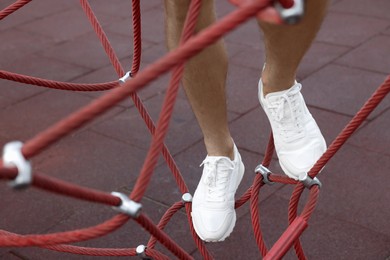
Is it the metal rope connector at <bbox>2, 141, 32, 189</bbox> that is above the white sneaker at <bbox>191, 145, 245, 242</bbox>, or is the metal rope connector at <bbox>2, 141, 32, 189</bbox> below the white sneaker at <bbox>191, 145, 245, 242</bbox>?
above

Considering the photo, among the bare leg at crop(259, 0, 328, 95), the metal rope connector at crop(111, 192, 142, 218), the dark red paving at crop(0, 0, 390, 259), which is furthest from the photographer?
the dark red paving at crop(0, 0, 390, 259)

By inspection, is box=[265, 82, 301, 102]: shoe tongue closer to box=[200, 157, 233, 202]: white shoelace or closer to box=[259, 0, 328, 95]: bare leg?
box=[259, 0, 328, 95]: bare leg

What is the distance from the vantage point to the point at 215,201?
1793 millimetres

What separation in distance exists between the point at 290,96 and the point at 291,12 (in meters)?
0.72

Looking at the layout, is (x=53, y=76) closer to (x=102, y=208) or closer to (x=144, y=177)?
(x=102, y=208)

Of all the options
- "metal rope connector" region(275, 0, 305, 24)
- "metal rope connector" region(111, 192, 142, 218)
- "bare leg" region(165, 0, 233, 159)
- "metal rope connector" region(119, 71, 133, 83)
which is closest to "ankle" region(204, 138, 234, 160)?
"bare leg" region(165, 0, 233, 159)

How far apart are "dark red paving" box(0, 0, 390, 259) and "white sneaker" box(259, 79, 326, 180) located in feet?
1.15

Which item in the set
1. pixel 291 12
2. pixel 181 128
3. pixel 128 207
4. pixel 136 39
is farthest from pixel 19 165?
pixel 181 128

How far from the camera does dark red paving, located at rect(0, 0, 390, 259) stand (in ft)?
6.94

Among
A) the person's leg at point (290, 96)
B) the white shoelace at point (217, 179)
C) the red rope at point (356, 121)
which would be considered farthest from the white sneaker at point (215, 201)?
the red rope at point (356, 121)

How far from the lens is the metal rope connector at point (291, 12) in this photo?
3.23 feet

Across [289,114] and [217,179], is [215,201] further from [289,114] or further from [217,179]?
[289,114]

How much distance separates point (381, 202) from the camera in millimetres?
2199

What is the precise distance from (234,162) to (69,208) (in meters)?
0.66
